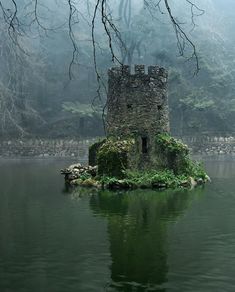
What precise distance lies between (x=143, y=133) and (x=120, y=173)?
2.90m

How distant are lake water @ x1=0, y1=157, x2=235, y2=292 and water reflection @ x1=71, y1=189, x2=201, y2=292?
0.02 meters

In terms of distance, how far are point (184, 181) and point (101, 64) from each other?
127 ft

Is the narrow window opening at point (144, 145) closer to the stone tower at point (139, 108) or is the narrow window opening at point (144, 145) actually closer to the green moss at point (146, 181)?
the stone tower at point (139, 108)

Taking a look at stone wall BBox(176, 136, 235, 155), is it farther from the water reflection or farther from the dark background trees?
the water reflection

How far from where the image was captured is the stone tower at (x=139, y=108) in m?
25.6

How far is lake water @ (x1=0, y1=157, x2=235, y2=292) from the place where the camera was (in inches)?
329

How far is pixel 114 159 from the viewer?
24.0 m

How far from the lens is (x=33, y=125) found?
5822 cm

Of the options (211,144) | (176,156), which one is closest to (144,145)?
(176,156)

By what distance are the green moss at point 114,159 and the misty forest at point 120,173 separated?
5 centimetres

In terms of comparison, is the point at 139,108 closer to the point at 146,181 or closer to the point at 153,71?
the point at 153,71

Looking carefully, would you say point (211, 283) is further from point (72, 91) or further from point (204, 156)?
point (72, 91)

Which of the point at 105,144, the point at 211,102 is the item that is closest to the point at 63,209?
the point at 105,144

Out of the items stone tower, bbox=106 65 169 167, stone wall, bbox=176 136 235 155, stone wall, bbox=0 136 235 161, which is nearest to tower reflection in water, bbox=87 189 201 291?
stone tower, bbox=106 65 169 167
